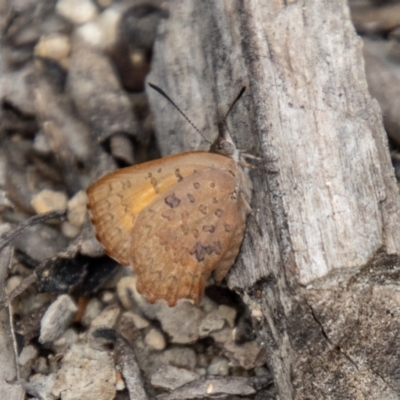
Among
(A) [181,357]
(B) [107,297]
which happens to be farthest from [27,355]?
(A) [181,357]

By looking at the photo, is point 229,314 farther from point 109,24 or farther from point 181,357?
point 109,24

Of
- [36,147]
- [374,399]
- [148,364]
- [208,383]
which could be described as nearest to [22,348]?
[148,364]

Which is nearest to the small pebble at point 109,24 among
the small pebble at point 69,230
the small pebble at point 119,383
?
the small pebble at point 69,230

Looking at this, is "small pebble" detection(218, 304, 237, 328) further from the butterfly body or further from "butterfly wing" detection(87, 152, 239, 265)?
"butterfly wing" detection(87, 152, 239, 265)

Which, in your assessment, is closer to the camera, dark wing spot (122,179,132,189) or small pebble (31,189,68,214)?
dark wing spot (122,179,132,189)

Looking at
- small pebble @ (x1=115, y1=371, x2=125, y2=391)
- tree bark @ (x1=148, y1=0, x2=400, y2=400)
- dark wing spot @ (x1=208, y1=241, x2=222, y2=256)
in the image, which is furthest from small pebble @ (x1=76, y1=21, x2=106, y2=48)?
small pebble @ (x1=115, y1=371, x2=125, y2=391)

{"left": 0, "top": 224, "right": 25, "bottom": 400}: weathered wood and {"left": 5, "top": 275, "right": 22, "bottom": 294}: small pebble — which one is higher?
{"left": 5, "top": 275, "right": 22, "bottom": 294}: small pebble

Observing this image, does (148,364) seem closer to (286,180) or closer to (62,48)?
(286,180)
